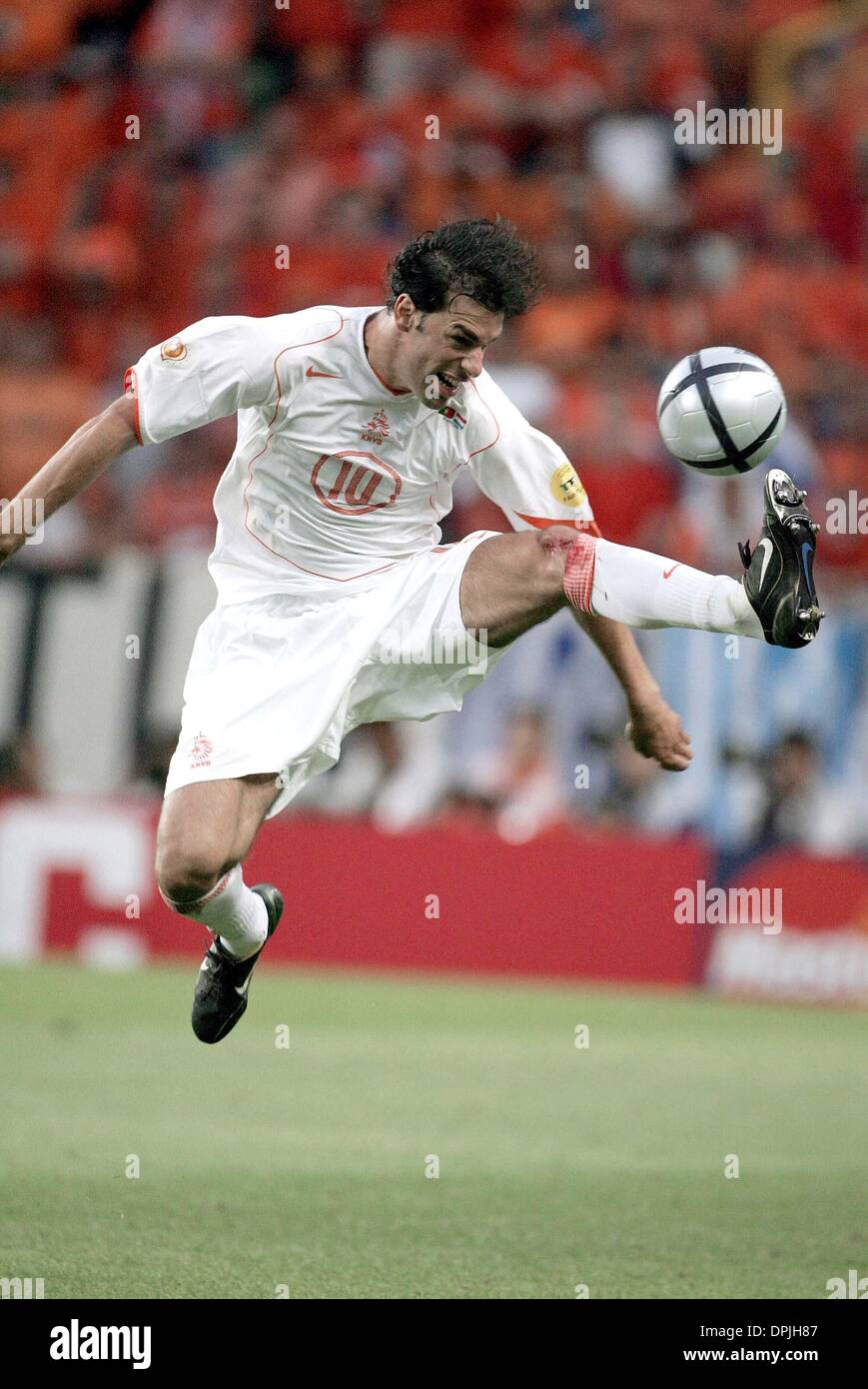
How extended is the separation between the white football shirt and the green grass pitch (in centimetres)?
185

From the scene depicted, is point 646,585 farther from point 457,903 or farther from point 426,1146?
point 457,903

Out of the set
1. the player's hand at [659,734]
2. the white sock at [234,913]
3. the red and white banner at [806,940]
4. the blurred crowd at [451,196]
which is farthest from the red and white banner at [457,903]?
the player's hand at [659,734]

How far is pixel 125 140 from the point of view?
15.0 m

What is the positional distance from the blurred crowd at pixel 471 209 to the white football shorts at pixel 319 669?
559 cm

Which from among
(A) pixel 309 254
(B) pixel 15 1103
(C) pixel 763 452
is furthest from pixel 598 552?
(A) pixel 309 254

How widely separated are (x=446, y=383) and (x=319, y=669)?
935 mm

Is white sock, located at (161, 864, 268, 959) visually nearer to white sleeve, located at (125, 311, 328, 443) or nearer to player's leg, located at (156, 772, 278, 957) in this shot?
player's leg, located at (156, 772, 278, 957)

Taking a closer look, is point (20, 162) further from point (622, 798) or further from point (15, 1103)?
point (15, 1103)

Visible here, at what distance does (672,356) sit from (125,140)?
16.2 feet

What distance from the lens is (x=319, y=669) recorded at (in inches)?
226

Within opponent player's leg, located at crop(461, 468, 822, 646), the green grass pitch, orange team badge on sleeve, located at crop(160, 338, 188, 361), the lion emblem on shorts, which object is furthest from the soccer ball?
the green grass pitch

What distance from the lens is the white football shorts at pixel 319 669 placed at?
5.61 metres

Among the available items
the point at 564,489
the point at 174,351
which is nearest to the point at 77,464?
the point at 174,351

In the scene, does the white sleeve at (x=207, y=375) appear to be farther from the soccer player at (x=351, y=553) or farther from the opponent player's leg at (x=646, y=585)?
the opponent player's leg at (x=646, y=585)
